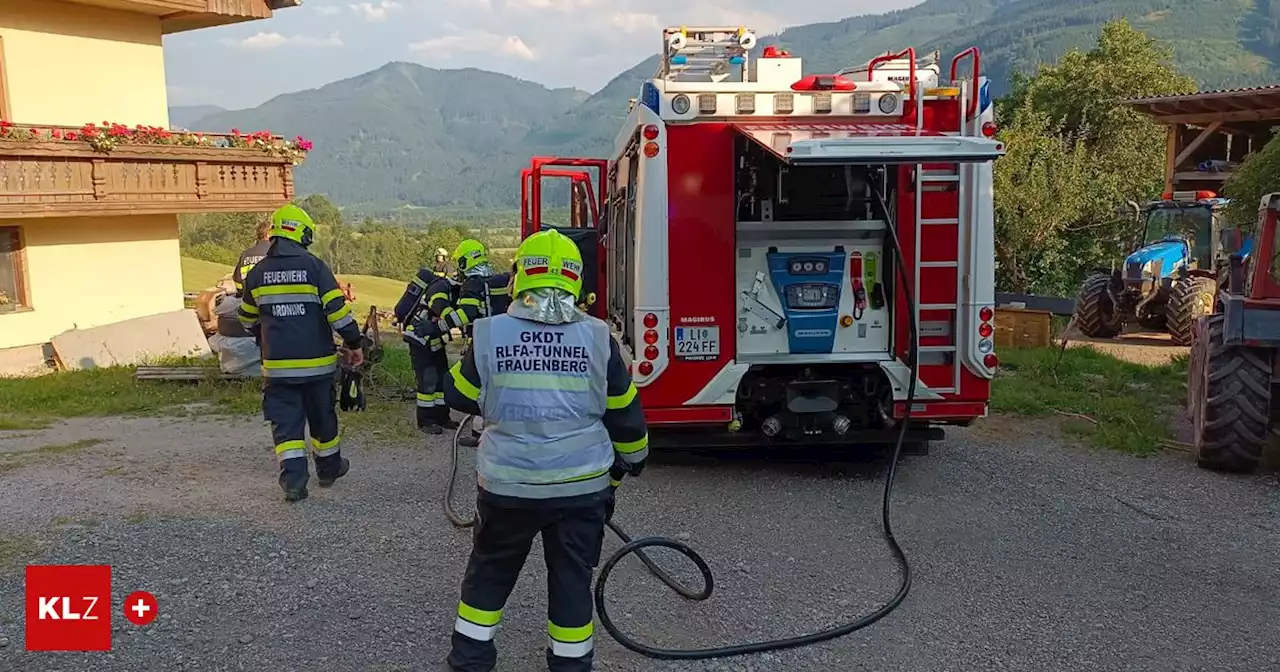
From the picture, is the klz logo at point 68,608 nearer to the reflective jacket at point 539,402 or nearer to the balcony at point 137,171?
the reflective jacket at point 539,402

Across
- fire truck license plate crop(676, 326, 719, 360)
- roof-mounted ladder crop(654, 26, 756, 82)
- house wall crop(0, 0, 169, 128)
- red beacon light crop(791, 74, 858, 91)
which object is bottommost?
fire truck license plate crop(676, 326, 719, 360)

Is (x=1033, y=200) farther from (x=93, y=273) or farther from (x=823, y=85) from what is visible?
(x=93, y=273)

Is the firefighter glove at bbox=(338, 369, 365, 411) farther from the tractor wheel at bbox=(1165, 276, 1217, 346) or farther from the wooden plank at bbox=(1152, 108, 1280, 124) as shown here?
the wooden plank at bbox=(1152, 108, 1280, 124)

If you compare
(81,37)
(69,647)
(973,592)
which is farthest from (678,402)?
(81,37)

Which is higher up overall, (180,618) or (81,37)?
(81,37)

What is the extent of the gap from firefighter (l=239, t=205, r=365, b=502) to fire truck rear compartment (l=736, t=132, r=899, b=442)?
2.66 metres

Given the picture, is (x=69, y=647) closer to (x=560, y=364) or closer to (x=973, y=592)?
(x=560, y=364)

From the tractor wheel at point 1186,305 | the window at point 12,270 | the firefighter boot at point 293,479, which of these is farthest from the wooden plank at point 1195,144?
the window at point 12,270

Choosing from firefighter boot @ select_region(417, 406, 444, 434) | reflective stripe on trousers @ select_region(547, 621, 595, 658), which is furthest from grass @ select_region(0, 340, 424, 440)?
reflective stripe on trousers @ select_region(547, 621, 595, 658)

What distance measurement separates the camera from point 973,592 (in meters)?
4.74

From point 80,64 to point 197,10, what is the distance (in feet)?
6.80

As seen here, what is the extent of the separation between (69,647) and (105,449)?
431 centimetres

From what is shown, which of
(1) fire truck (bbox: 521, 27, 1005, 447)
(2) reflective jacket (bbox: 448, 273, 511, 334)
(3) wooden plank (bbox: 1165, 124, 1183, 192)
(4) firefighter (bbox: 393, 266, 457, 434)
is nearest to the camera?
(1) fire truck (bbox: 521, 27, 1005, 447)

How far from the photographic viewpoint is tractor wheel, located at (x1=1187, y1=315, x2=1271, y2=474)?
664 cm
